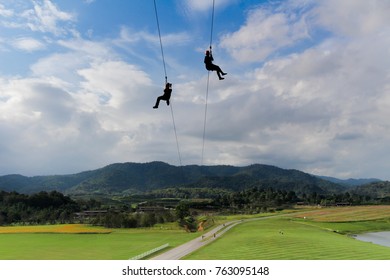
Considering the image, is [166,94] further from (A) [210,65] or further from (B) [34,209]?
(B) [34,209]

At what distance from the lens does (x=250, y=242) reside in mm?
70000

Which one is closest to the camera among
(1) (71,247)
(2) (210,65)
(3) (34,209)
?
(2) (210,65)

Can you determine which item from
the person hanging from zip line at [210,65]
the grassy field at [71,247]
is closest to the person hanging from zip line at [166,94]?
the person hanging from zip line at [210,65]

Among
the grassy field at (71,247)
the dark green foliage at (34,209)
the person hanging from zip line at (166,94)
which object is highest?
the person hanging from zip line at (166,94)

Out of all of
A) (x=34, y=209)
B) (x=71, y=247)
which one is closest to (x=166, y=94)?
(x=71, y=247)

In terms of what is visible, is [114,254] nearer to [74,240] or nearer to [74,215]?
[74,240]

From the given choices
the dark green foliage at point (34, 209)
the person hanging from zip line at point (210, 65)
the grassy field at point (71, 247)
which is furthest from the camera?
the dark green foliage at point (34, 209)

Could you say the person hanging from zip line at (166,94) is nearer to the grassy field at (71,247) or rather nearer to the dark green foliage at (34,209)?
the grassy field at (71,247)

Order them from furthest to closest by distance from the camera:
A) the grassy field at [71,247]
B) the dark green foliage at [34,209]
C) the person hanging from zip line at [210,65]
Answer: the dark green foliage at [34,209], the grassy field at [71,247], the person hanging from zip line at [210,65]
